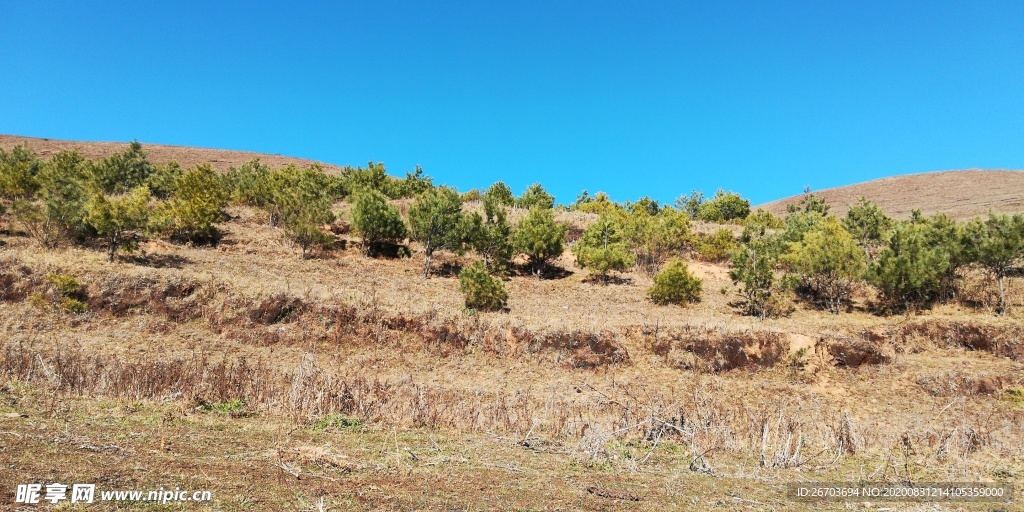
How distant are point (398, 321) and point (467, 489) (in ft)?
48.0

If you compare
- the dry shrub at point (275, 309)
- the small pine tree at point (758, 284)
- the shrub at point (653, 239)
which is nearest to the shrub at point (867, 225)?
the shrub at point (653, 239)

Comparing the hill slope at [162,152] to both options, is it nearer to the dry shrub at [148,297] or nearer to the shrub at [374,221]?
the shrub at [374,221]

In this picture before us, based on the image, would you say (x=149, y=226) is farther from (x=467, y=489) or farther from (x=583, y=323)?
(x=467, y=489)

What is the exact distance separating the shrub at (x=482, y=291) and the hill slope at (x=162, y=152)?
69269 millimetres

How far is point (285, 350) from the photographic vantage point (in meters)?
17.4

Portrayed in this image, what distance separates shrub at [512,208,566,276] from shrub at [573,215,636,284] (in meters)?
2.34

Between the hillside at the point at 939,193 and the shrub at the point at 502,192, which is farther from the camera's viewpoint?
the hillside at the point at 939,193

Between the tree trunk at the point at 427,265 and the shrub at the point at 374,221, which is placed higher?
the shrub at the point at 374,221

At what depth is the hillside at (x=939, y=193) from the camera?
62.0 metres

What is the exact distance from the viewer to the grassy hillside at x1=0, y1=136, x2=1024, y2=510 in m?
5.89

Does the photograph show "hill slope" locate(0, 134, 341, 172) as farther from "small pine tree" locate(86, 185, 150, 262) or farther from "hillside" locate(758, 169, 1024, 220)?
"hillside" locate(758, 169, 1024, 220)

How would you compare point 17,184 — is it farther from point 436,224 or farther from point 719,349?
point 719,349

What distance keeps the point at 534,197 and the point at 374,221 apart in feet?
98.6

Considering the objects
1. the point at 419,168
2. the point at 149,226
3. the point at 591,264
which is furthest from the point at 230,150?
the point at 591,264
